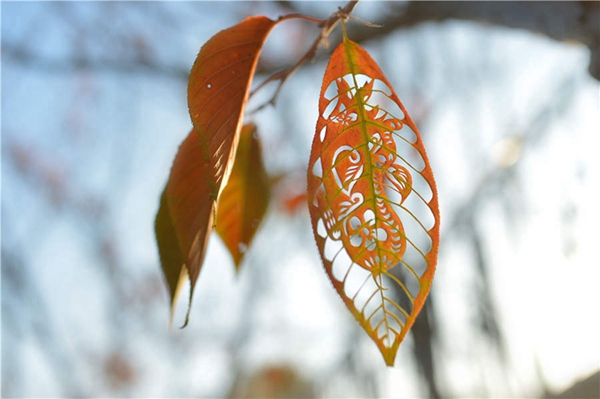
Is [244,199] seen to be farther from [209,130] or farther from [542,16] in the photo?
[542,16]

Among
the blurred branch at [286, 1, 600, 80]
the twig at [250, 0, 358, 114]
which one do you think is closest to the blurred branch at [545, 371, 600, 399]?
the blurred branch at [286, 1, 600, 80]

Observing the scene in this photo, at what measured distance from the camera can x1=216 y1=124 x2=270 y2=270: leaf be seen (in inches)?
18.7

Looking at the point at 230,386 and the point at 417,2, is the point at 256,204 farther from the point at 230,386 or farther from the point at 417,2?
the point at 230,386

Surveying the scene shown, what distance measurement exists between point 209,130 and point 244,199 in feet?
0.66

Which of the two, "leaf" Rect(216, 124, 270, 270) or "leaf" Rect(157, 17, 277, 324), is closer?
"leaf" Rect(157, 17, 277, 324)

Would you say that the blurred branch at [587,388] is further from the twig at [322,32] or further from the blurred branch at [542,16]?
the twig at [322,32]


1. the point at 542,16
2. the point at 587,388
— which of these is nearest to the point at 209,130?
the point at 542,16

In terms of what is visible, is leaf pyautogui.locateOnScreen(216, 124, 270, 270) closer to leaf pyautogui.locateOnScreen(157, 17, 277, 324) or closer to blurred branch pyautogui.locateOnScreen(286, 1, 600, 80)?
leaf pyautogui.locateOnScreen(157, 17, 277, 324)

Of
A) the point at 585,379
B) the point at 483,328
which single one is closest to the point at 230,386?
the point at 483,328

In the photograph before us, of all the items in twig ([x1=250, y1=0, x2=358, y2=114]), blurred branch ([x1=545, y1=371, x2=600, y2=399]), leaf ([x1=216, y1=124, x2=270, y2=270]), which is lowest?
blurred branch ([x1=545, y1=371, x2=600, y2=399])

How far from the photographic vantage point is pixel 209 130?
0.28 m

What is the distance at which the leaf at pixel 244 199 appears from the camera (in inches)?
18.7

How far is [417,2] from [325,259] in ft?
1.68

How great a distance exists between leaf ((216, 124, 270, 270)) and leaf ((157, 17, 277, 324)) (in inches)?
4.6
